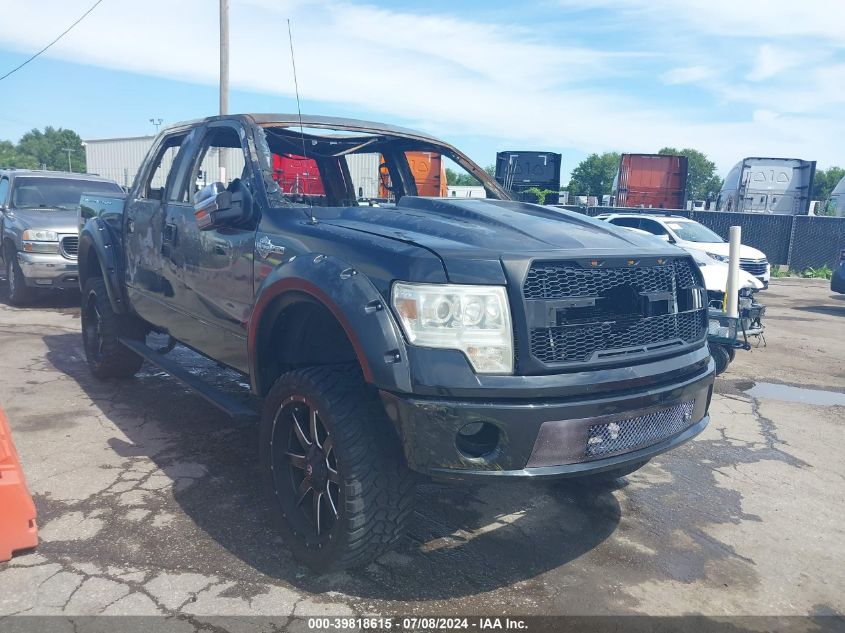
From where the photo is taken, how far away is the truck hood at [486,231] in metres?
2.68

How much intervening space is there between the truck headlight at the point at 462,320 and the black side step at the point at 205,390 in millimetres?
1222

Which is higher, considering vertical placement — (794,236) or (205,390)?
(794,236)

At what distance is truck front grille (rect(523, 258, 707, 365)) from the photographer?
259cm

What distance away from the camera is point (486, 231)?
9.73 ft

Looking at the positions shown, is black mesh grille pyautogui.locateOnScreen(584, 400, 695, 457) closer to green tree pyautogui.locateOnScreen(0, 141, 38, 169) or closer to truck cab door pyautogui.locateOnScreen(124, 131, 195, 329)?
truck cab door pyautogui.locateOnScreen(124, 131, 195, 329)

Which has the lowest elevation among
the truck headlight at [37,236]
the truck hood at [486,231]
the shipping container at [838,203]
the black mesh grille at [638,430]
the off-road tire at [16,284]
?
the off-road tire at [16,284]

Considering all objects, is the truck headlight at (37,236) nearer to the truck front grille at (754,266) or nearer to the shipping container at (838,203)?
the truck front grille at (754,266)

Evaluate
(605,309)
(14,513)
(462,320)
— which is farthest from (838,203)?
(14,513)

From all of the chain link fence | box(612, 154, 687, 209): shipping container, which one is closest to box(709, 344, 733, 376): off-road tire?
the chain link fence

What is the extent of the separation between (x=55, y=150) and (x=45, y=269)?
5118 inches

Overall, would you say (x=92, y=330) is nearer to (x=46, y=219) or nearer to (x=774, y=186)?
(x=46, y=219)

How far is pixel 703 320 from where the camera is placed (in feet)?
10.8

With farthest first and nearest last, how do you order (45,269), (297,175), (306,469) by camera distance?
(45,269), (297,175), (306,469)

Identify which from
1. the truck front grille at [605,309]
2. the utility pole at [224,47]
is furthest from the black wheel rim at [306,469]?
the utility pole at [224,47]
